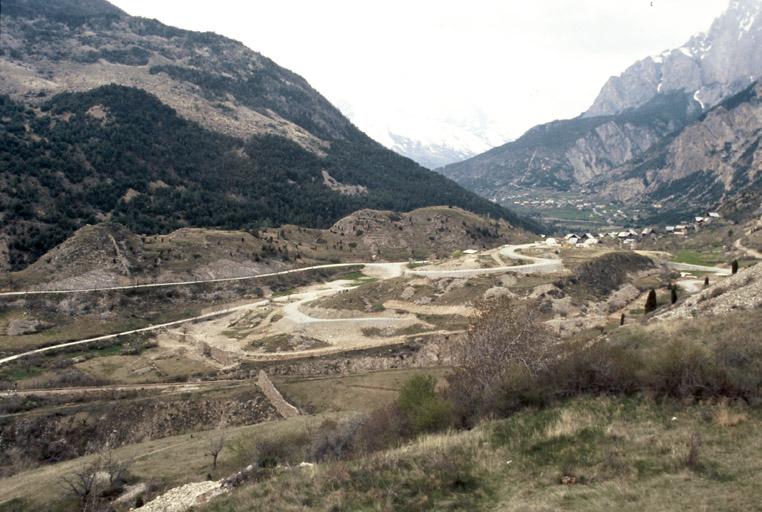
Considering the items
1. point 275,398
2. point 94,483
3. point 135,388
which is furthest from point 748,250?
point 94,483

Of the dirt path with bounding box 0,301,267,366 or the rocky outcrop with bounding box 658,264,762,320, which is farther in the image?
the dirt path with bounding box 0,301,267,366

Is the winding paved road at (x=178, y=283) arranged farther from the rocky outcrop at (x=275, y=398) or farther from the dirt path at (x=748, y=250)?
the dirt path at (x=748, y=250)

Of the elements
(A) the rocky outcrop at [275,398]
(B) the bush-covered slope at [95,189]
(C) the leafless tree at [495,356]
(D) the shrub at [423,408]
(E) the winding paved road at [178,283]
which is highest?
(B) the bush-covered slope at [95,189]

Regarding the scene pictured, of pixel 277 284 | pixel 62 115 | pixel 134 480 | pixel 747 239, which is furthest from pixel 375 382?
pixel 62 115

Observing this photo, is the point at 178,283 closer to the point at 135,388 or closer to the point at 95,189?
the point at 135,388

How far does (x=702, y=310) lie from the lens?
3550cm

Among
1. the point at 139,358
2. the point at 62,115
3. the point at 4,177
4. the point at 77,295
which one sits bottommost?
the point at 139,358

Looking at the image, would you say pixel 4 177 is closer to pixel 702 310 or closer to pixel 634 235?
pixel 702 310

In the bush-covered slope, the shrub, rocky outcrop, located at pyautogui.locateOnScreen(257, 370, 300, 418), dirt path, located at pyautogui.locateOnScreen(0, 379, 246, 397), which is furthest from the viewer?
the bush-covered slope

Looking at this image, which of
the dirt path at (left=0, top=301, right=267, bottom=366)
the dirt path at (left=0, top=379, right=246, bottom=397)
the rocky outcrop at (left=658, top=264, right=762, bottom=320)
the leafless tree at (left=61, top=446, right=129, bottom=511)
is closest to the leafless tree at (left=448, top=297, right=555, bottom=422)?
the rocky outcrop at (left=658, top=264, right=762, bottom=320)

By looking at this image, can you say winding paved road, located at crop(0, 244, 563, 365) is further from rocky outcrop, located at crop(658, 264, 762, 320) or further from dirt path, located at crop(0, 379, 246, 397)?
rocky outcrop, located at crop(658, 264, 762, 320)

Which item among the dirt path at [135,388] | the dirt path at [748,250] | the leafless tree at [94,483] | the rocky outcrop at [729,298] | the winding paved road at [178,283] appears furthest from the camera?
the dirt path at [748,250]

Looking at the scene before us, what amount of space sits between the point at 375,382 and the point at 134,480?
87.7ft

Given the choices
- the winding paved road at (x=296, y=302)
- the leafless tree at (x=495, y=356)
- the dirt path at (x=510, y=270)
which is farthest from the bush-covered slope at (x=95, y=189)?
the leafless tree at (x=495, y=356)
